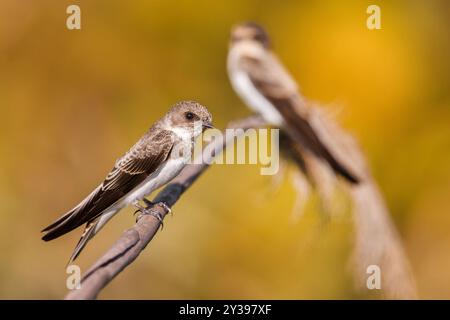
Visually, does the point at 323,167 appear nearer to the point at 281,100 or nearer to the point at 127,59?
the point at 281,100

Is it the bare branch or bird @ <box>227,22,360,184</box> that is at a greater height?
bird @ <box>227,22,360,184</box>

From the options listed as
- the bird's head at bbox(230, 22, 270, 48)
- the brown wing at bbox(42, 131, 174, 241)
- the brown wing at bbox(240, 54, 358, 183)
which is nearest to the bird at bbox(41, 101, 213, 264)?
the brown wing at bbox(42, 131, 174, 241)

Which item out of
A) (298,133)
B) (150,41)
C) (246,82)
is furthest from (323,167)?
(150,41)

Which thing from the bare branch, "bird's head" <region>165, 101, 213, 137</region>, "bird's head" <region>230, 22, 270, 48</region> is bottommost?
the bare branch

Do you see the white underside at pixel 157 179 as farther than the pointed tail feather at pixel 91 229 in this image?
Yes

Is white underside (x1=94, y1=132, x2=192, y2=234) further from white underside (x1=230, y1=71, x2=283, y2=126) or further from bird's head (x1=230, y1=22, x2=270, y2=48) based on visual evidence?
bird's head (x1=230, y1=22, x2=270, y2=48)

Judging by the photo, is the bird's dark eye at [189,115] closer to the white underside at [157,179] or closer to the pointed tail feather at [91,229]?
the white underside at [157,179]

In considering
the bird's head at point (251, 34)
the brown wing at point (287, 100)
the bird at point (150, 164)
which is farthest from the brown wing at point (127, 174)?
the bird's head at point (251, 34)

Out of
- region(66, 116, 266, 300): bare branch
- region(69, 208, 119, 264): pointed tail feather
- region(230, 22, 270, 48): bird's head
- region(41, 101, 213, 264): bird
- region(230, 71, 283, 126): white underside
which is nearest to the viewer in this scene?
region(66, 116, 266, 300): bare branch
